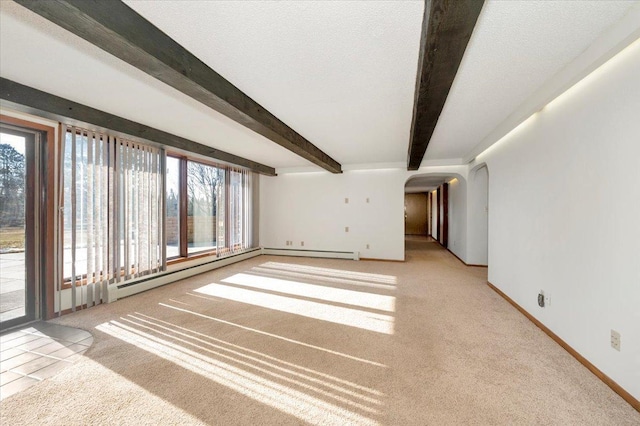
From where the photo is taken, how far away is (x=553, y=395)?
1733 mm

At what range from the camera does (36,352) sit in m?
2.29

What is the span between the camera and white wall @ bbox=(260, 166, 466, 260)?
6.33 metres

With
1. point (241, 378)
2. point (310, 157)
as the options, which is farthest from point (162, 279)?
point (310, 157)

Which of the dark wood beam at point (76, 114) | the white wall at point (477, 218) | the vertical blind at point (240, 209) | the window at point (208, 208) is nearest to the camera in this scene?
the dark wood beam at point (76, 114)

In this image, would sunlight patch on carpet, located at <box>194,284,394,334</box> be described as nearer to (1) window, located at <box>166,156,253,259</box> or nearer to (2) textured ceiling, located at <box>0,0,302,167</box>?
(1) window, located at <box>166,156,253,259</box>

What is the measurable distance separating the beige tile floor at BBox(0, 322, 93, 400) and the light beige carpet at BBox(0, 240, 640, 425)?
0.14 m

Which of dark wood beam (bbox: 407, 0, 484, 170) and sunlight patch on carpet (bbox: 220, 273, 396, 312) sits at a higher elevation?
dark wood beam (bbox: 407, 0, 484, 170)

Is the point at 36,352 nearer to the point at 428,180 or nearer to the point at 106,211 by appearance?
the point at 106,211

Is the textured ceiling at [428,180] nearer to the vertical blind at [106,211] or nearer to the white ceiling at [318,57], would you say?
the white ceiling at [318,57]

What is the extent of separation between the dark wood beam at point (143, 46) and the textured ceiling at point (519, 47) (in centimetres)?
197

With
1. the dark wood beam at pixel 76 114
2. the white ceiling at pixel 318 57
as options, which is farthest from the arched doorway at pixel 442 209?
the dark wood beam at pixel 76 114

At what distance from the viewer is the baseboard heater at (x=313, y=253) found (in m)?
6.52

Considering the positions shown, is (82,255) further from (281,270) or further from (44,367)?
(281,270)

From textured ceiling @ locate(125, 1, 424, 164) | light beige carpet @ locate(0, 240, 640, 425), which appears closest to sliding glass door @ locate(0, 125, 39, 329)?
light beige carpet @ locate(0, 240, 640, 425)
